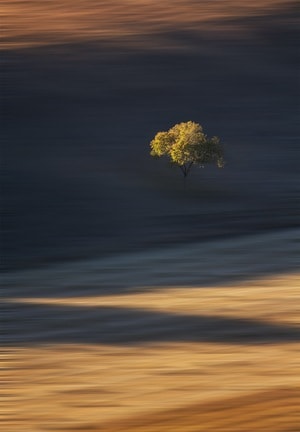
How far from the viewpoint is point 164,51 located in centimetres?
4238

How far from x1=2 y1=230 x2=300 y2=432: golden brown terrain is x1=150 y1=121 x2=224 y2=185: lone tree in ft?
19.7

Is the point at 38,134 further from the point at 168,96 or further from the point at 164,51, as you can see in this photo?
the point at 164,51

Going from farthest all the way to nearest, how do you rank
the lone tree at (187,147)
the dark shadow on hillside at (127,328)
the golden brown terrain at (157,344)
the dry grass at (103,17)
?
the dry grass at (103,17), the lone tree at (187,147), the dark shadow on hillside at (127,328), the golden brown terrain at (157,344)

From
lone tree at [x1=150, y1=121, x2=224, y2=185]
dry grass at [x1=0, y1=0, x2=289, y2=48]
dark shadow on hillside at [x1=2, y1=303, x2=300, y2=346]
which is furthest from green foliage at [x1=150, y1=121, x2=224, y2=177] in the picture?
dark shadow on hillside at [x1=2, y1=303, x2=300, y2=346]

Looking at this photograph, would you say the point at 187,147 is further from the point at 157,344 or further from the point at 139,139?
the point at 157,344

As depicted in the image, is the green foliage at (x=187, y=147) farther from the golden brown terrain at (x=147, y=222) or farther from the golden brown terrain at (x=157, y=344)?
the golden brown terrain at (x=157, y=344)

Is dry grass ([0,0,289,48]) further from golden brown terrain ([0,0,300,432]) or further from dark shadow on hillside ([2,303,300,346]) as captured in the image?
dark shadow on hillside ([2,303,300,346])

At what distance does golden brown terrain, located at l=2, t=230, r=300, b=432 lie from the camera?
36.6 feet

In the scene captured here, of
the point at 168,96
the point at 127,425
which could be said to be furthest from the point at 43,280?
the point at 168,96

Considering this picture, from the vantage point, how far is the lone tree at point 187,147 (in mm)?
30469

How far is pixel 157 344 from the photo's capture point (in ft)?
51.1

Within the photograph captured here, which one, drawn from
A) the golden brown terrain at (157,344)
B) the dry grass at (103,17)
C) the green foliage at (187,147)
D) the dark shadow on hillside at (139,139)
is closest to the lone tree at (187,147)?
the green foliage at (187,147)

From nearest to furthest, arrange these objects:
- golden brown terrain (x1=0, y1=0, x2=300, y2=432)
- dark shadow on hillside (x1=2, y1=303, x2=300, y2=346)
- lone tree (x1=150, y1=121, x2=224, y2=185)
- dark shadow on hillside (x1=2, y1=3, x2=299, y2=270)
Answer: golden brown terrain (x1=0, y1=0, x2=300, y2=432) < dark shadow on hillside (x1=2, y1=303, x2=300, y2=346) < dark shadow on hillside (x1=2, y1=3, x2=299, y2=270) < lone tree (x1=150, y1=121, x2=224, y2=185)

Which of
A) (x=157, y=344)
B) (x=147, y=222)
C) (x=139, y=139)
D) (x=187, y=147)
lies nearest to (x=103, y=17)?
(x=139, y=139)
